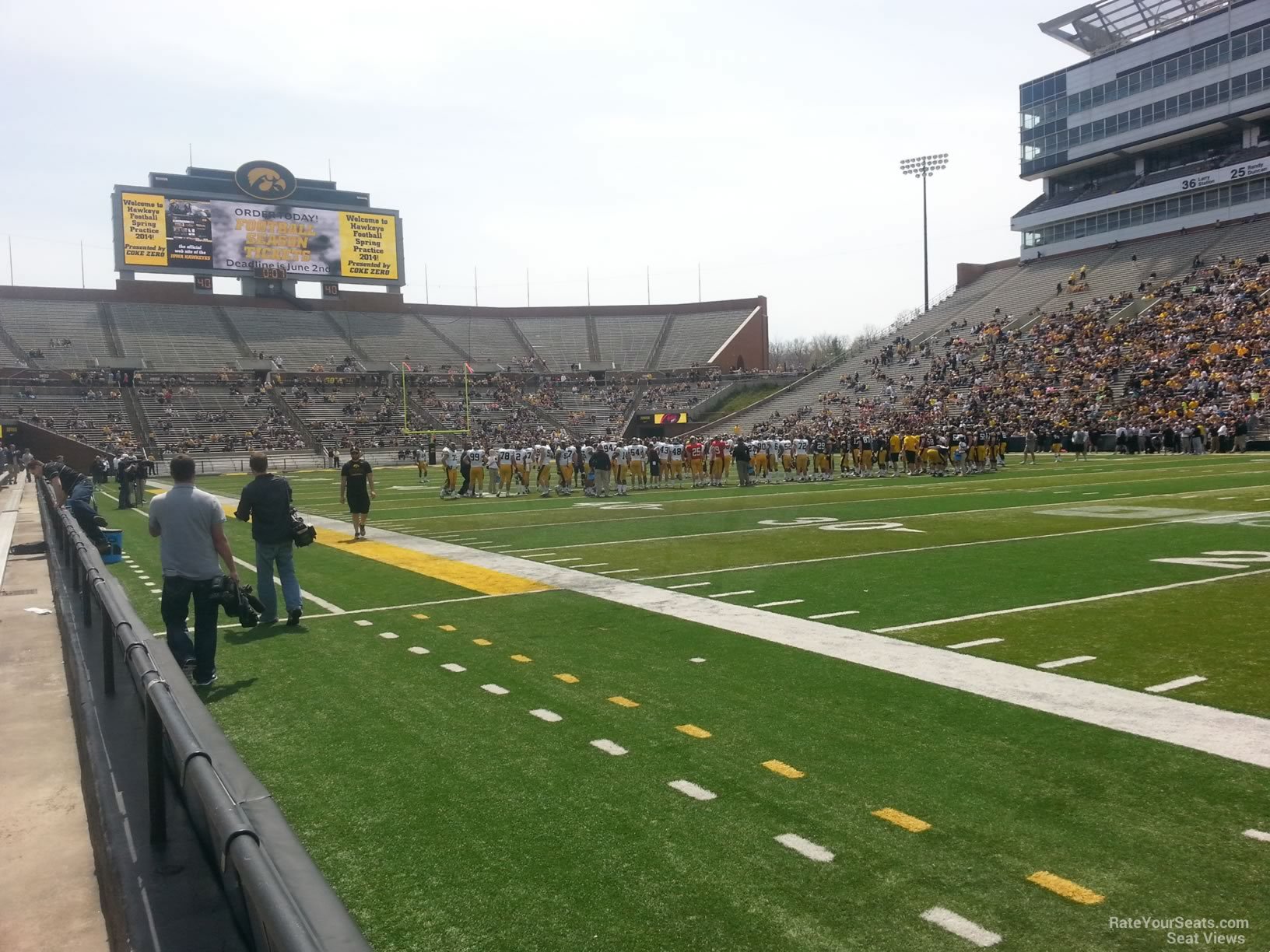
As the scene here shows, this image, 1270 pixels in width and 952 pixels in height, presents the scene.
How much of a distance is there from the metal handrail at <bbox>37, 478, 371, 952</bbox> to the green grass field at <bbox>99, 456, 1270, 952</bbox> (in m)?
0.78

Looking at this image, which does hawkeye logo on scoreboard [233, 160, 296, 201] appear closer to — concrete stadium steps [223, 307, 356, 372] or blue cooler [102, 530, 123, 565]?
concrete stadium steps [223, 307, 356, 372]

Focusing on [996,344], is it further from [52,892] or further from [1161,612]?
[52,892]

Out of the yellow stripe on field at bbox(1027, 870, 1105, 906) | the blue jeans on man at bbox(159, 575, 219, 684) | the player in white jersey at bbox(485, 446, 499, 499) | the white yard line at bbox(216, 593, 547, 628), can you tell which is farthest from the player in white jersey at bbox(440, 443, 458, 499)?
the yellow stripe on field at bbox(1027, 870, 1105, 906)

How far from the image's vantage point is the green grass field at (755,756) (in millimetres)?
3467

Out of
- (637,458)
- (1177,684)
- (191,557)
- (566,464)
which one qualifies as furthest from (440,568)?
(637,458)

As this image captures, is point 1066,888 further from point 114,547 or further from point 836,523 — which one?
point 114,547

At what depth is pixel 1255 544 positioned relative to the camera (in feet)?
39.2

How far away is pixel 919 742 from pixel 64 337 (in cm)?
6185

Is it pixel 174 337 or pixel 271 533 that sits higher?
pixel 174 337

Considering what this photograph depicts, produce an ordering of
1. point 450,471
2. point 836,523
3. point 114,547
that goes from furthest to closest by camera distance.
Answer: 1. point 450,471
2. point 836,523
3. point 114,547

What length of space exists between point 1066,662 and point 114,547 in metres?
11.7

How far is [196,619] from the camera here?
21.6 ft

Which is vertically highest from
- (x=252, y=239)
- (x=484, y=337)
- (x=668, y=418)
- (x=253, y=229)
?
(x=253, y=229)

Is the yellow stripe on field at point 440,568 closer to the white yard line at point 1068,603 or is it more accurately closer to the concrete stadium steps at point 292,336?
the white yard line at point 1068,603
